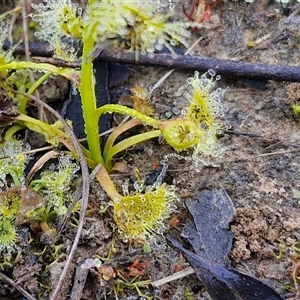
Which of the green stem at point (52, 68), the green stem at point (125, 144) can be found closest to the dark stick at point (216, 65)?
the green stem at point (52, 68)

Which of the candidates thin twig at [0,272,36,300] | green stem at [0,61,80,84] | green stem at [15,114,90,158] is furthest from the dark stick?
thin twig at [0,272,36,300]

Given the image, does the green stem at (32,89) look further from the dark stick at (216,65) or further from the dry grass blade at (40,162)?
the dry grass blade at (40,162)

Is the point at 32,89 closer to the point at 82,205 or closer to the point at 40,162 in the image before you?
the point at 40,162

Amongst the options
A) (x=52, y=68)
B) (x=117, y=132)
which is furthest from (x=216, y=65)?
(x=52, y=68)

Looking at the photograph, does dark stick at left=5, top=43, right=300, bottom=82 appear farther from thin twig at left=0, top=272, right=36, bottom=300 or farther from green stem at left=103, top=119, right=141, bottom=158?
thin twig at left=0, top=272, right=36, bottom=300

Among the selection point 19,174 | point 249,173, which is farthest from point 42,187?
point 249,173

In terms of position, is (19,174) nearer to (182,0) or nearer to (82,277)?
(82,277)
